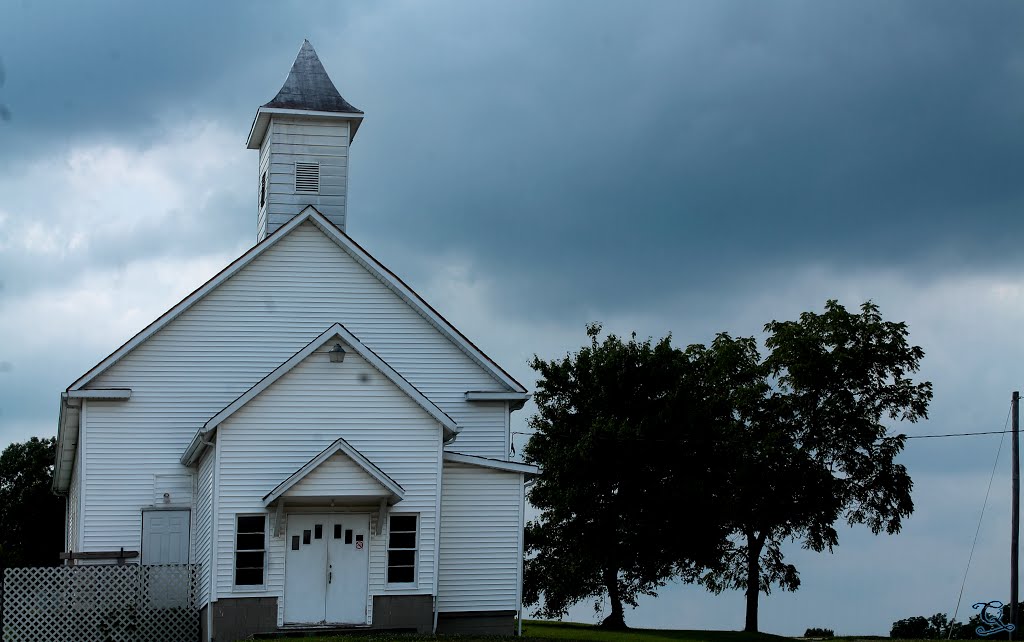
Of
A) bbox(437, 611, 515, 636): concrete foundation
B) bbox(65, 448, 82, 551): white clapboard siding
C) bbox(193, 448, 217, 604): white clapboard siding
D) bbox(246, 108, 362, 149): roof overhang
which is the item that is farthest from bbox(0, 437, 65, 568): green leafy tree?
bbox(437, 611, 515, 636): concrete foundation

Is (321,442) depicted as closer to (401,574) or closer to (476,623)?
(401,574)

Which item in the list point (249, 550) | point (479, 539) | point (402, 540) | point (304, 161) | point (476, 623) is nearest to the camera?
point (249, 550)

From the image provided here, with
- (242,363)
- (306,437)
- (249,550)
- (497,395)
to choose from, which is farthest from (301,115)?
(249,550)

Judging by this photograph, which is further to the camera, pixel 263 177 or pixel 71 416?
pixel 263 177

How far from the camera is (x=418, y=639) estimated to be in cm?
2673

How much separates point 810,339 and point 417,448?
77.2ft

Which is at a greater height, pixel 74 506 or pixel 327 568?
pixel 74 506

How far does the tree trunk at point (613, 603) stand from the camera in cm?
4488

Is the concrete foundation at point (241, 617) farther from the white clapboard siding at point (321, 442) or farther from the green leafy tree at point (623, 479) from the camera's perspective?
the green leafy tree at point (623, 479)

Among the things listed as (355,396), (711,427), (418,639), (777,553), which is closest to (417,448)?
(355,396)

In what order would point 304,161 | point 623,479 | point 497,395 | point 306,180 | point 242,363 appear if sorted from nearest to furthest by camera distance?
point 242,363 < point 497,395 < point 306,180 < point 304,161 < point 623,479

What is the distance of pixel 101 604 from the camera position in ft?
93.0

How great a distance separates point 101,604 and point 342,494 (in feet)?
17.7

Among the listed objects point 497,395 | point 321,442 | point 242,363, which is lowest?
point 321,442
